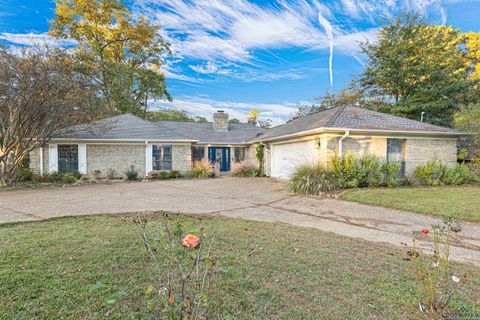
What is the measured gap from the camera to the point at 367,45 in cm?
2089

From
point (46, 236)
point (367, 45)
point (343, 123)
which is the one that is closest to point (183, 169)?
point (343, 123)

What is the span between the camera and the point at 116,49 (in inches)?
996

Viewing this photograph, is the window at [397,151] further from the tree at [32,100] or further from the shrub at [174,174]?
the tree at [32,100]

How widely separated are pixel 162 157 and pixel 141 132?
208 cm

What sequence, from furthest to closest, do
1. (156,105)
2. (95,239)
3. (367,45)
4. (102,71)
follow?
1. (156,105)
2. (102,71)
3. (367,45)
4. (95,239)

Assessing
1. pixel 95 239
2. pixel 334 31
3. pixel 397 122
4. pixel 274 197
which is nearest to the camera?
pixel 95 239

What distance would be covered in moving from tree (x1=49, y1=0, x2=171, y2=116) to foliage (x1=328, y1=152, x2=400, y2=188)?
65.2 ft

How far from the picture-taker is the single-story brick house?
1100 cm

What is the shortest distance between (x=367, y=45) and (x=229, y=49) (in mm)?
12252

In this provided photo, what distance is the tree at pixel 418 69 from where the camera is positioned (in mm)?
18594

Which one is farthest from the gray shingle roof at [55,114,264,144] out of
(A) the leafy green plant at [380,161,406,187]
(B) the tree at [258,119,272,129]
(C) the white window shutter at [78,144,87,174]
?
(B) the tree at [258,119,272,129]

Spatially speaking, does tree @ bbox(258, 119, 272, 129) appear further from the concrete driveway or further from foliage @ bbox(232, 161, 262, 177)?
the concrete driveway

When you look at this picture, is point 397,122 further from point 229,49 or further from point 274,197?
point 229,49

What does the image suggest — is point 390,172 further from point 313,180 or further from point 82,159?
point 82,159
